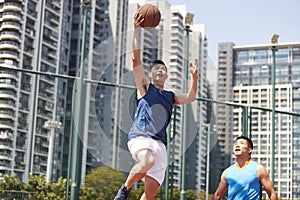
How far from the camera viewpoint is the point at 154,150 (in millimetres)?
4535

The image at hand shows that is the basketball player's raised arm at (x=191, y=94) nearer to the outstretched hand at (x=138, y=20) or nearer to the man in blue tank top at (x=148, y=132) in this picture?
the man in blue tank top at (x=148, y=132)

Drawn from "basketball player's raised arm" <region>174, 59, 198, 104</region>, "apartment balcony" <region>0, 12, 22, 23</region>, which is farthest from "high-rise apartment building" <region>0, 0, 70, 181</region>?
"basketball player's raised arm" <region>174, 59, 198, 104</region>

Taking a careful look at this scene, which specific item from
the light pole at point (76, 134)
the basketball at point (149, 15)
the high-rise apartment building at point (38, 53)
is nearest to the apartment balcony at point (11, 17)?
the high-rise apartment building at point (38, 53)

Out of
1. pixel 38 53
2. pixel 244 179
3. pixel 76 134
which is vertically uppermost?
pixel 38 53

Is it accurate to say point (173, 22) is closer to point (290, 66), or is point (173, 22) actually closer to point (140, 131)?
point (140, 131)

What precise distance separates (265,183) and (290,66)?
326 feet

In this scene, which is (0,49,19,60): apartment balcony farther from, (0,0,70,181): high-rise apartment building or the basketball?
the basketball

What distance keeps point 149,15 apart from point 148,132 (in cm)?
91

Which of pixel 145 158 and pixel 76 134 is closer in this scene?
pixel 145 158

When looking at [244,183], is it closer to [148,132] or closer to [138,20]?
[148,132]

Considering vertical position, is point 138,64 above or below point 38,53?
below

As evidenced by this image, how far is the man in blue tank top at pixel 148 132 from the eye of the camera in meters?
4.54

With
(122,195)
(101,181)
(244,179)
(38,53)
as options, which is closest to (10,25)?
(38,53)

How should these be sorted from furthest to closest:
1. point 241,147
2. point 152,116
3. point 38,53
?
point 38,53 → point 241,147 → point 152,116
